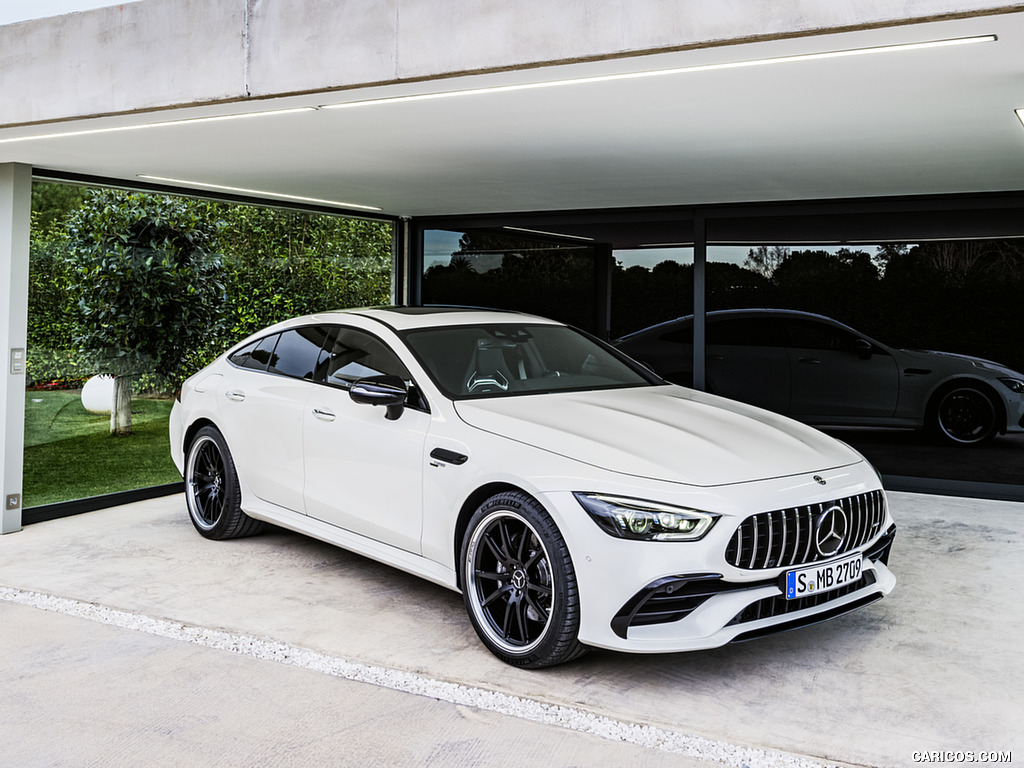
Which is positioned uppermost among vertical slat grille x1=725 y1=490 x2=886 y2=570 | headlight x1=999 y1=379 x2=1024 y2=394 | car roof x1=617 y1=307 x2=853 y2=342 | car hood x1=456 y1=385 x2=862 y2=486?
car roof x1=617 y1=307 x2=853 y2=342

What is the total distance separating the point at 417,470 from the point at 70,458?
154 inches

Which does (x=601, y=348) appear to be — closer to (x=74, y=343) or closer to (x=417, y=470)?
(x=417, y=470)

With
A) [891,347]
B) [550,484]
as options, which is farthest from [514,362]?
[891,347]

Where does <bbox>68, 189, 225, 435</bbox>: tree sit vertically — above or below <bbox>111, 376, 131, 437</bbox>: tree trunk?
above

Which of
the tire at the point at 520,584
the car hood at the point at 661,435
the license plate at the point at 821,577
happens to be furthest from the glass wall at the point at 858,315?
the tire at the point at 520,584

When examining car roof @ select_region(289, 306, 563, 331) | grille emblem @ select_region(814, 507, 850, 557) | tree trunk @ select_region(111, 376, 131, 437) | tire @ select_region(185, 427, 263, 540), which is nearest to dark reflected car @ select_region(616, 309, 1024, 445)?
car roof @ select_region(289, 306, 563, 331)

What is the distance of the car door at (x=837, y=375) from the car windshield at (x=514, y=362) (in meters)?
3.14

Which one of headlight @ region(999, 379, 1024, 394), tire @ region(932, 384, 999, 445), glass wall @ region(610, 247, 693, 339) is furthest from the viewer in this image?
glass wall @ region(610, 247, 693, 339)

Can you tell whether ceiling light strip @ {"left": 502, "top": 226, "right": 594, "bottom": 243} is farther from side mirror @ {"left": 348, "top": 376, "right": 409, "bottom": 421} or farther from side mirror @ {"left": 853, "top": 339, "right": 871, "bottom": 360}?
side mirror @ {"left": 348, "top": 376, "right": 409, "bottom": 421}

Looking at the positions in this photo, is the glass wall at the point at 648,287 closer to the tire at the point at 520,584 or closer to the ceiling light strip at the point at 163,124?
the ceiling light strip at the point at 163,124

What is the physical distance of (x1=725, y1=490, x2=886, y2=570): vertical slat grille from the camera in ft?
11.9

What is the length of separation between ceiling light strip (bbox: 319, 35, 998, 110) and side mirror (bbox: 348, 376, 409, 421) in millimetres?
1354

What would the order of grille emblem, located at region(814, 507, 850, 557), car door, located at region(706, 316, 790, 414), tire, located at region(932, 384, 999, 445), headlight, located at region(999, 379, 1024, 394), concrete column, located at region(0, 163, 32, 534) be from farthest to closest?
car door, located at region(706, 316, 790, 414) → tire, located at region(932, 384, 999, 445) → headlight, located at region(999, 379, 1024, 394) → concrete column, located at region(0, 163, 32, 534) → grille emblem, located at region(814, 507, 850, 557)

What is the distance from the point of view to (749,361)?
8312mm
